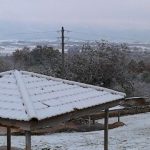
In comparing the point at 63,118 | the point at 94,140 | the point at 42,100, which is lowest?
the point at 94,140

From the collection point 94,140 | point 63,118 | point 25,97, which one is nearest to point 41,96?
point 25,97

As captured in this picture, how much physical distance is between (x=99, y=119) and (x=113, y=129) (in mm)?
4194

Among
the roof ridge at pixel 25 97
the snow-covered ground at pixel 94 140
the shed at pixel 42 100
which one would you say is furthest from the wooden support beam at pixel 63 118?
the snow-covered ground at pixel 94 140

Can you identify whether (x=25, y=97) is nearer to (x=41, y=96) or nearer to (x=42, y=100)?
(x=42, y=100)

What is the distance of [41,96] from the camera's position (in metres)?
7.92

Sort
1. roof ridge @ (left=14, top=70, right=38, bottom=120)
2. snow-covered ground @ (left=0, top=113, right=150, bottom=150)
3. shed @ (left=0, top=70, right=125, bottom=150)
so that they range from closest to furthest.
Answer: roof ridge @ (left=14, top=70, right=38, bottom=120) → shed @ (left=0, top=70, right=125, bottom=150) → snow-covered ground @ (left=0, top=113, right=150, bottom=150)

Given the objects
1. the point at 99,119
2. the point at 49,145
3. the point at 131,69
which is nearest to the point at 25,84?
the point at 49,145

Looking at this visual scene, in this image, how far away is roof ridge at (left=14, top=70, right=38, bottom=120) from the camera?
6.55 meters

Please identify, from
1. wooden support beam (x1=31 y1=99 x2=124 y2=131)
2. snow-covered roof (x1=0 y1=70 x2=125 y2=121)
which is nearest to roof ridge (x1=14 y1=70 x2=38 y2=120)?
snow-covered roof (x1=0 y1=70 x2=125 y2=121)

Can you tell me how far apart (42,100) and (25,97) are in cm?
33

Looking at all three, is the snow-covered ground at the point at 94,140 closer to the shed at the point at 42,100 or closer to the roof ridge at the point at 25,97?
the shed at the point at 42,100

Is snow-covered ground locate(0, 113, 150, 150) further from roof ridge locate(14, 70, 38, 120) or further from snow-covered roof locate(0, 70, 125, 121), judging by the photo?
roof ridge locate(14, 70, 38, 120)

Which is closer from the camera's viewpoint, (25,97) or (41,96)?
(25,97)

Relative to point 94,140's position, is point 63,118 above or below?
above
